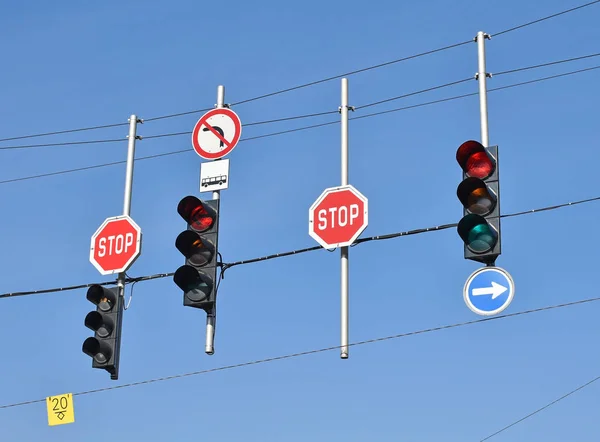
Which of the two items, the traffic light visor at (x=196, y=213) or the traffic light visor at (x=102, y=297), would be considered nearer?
the traffic light visor at (x=196, y=213)

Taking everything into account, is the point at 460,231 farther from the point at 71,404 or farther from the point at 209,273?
the point at 71,404

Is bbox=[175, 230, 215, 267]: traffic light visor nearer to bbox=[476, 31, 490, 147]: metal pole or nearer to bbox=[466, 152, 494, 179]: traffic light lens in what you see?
bbox=[466, 152, 494, 179]: traffic light lens

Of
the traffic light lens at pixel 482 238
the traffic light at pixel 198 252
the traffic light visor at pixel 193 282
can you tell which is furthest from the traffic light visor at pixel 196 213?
the traffic light lens at pixel 482 238

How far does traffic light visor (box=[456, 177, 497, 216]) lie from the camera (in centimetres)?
1301

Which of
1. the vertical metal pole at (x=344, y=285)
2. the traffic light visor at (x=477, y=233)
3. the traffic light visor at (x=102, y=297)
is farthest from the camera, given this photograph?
the traffic light visor at (x=102, y=297)

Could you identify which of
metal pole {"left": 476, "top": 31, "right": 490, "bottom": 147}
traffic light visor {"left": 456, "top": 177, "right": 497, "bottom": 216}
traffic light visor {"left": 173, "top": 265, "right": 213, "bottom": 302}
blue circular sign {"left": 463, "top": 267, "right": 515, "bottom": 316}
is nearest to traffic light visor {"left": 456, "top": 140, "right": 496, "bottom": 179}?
traffic light visor {"left": 456, "top": 177, "right": 497, "bottom": 216}

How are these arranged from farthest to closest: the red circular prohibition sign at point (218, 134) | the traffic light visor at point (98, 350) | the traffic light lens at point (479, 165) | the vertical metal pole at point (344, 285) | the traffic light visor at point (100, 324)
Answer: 1. the red circular prohibition sign at point (218, 134)
2. the traffic light visor at point (100, 324)
3. the traffic light visor at point (98, 350)
4. the vertical metal pole at point (344, 285)
5. the traffic light lens at point (479, 165)

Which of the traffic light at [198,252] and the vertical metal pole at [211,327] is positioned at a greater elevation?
the traffic light at [198,252]

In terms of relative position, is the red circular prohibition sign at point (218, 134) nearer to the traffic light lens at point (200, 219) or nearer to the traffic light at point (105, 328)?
the traffic light lens at point (200, 219)

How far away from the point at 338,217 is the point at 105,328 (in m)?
3.52

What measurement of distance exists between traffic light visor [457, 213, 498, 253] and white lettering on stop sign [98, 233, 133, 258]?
5433 mm

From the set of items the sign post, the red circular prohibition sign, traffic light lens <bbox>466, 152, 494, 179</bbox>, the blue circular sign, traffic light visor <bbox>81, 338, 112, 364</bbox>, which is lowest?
traffic light visor <bbox>81, 338, 112, 364</bbox>

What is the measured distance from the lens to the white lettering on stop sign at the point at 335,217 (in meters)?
14.6

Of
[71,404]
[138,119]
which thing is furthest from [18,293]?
[138,119]
